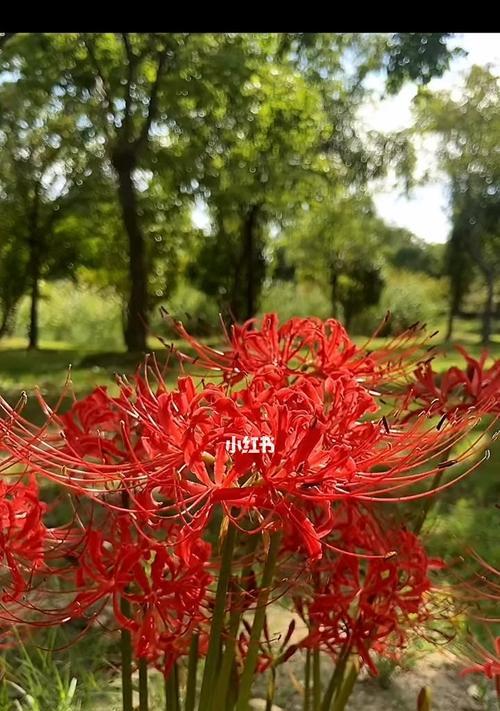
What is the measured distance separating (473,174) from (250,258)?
0.43 metres

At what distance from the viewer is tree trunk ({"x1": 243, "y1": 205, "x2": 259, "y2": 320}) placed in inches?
60.1

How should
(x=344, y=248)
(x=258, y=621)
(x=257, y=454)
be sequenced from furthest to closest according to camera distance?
(x=344, y=248) → (x=258, y=621) → (x=257, y=454)

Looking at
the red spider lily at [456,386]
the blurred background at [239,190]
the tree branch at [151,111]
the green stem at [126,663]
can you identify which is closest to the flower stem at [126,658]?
the green stem at [126,663]

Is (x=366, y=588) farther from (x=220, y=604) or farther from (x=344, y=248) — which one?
(x=344, y=248)

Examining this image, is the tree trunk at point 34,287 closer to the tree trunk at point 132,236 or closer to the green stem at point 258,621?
the tree trunk at point 132,236

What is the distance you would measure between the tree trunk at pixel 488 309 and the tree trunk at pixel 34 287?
2.73 ft

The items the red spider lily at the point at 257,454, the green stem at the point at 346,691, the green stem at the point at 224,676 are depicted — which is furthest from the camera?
the green stem at the point at 346,691

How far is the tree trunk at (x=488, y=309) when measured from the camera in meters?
1.39

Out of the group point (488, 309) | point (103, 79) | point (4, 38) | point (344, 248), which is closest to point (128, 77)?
point (103, 79)

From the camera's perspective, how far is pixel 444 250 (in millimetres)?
1417

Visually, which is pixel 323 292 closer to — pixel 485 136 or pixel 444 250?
pixel 444 250

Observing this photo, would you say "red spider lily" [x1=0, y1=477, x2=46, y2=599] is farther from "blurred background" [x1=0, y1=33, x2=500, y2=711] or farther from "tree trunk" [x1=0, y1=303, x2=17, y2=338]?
"tree trunk" [x1=0, y1=303, x2=17, y2=338]

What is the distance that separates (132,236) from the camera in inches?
62.3
